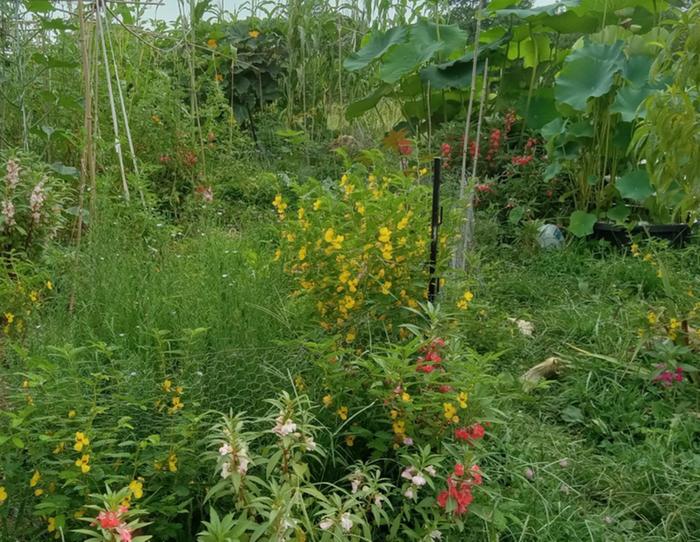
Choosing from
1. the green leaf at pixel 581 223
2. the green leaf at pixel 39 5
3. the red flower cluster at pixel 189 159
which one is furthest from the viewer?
the red flower cluster at pixel 189 159

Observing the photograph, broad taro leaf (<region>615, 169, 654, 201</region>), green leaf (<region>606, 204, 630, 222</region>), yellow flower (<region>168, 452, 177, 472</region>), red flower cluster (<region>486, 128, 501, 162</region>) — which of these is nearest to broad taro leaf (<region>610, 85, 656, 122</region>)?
broad taro leaf (<region>615, 169, 654, 201</region>)

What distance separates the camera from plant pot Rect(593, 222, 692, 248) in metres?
4.23

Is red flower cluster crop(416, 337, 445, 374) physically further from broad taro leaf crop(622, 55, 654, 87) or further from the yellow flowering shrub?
broad taro leaf crop(622, 55, 654, 87)

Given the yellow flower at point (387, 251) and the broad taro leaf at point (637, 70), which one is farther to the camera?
the broad taro leaf at point (637, 70)

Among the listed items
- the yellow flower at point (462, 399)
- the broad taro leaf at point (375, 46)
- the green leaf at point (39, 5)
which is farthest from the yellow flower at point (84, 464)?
the broad taro leaf at point (375, 46)

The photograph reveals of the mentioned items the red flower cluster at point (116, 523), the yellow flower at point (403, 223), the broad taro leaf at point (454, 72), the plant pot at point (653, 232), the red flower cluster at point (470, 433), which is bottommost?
the plant pot at point (653, 232)

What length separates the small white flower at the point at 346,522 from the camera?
130 centimetres

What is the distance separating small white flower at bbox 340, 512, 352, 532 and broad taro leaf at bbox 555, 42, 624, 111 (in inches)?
146

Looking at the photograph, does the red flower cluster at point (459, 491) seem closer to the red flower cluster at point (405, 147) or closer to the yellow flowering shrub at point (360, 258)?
the yellow flowering shrub at point (360, 258)

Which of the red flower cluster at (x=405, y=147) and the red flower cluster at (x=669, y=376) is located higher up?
the red flower cluster at (x=405, y=147)

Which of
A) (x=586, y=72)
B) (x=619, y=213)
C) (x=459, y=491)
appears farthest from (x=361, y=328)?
(x=586, y=72)

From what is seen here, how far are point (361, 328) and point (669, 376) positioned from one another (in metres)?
1.15

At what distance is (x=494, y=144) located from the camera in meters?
4.97

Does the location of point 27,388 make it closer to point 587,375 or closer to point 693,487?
point 693,487
